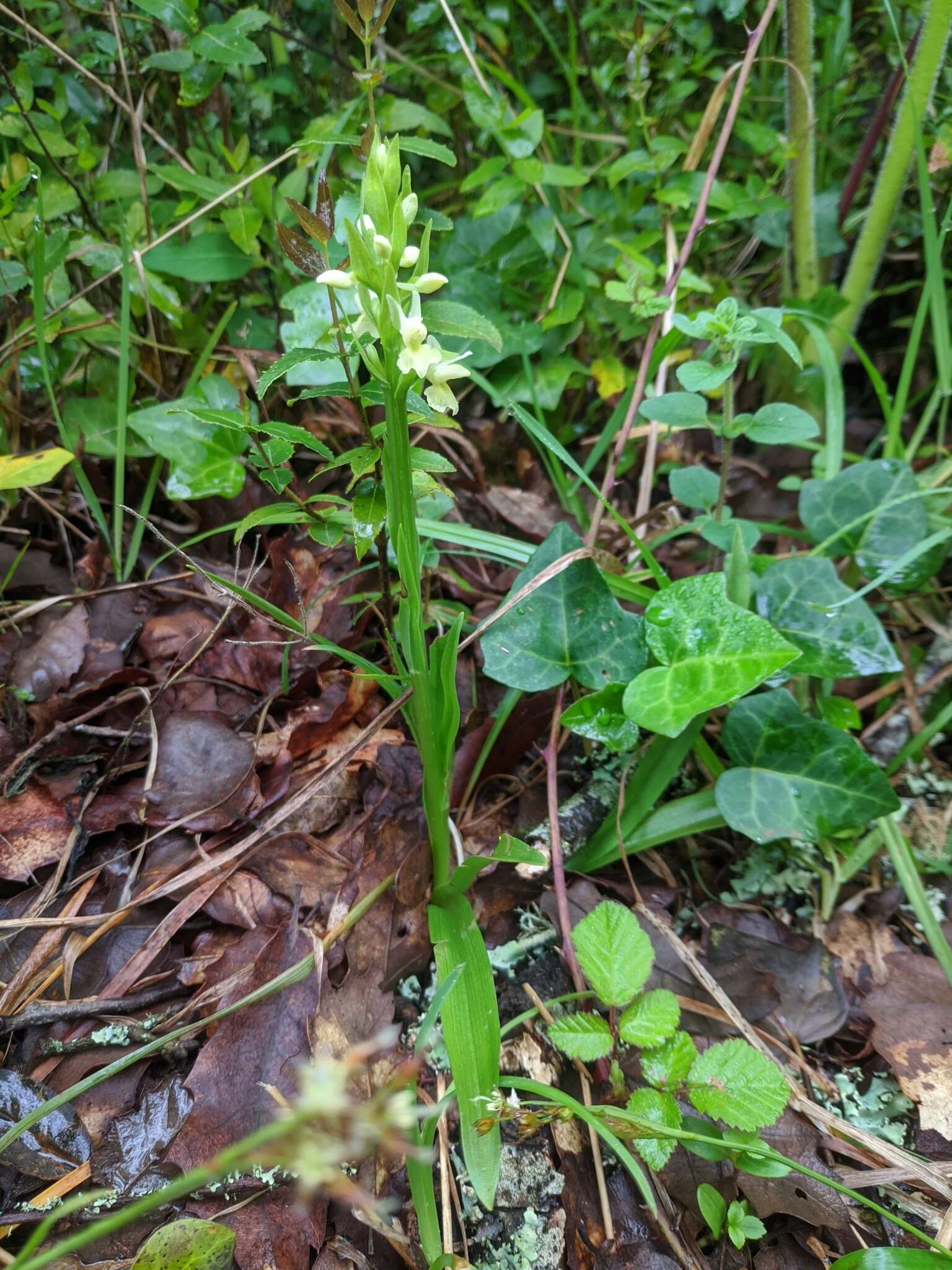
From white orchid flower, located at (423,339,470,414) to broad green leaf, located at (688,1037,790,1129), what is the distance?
90 centimetres

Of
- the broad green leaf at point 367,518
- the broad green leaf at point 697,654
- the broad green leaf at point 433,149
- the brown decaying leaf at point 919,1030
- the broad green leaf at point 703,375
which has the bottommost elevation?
the brown decaying leaf at point 919,1030

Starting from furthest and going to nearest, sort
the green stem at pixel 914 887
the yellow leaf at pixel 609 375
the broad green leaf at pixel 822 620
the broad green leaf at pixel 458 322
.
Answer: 1. the yellow leaf at pixel 609 375
2. the broad green leaf at pixel 822 620
3. the green stem at pixel 914 887
4. the broad green leaf at pixel 458 322

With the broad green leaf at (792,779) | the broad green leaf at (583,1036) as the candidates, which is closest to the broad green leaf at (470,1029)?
the broad green leaf at (583,1036)

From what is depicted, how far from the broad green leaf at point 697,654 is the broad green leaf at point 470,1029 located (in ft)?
1.31

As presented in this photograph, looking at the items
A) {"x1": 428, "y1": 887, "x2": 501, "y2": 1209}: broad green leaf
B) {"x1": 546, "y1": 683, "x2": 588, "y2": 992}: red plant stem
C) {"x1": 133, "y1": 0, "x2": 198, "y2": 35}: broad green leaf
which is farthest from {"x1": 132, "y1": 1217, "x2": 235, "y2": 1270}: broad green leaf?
{"x1": 133, "y1": 0, "x2": 198, "y2": 35}: broad green leaf

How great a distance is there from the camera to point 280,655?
141 centimetres

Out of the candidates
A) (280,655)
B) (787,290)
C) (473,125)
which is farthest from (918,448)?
(280,655)

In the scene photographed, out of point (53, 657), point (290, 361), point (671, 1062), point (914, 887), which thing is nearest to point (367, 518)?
point (290, 361)

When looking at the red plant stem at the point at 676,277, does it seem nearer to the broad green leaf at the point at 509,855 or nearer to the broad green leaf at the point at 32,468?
the broad green leaf at the point at 509,855

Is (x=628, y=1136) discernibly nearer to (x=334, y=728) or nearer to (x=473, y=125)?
(x=334, y=728)

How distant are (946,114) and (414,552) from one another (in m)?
1.88

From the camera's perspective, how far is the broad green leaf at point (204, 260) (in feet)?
5.27

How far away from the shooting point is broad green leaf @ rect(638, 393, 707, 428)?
1320 millimetres

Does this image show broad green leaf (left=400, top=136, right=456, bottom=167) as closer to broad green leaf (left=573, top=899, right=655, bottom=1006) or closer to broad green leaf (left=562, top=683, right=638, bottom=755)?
broad green leaf (left=562, top=683, right=638, bottom=755)
